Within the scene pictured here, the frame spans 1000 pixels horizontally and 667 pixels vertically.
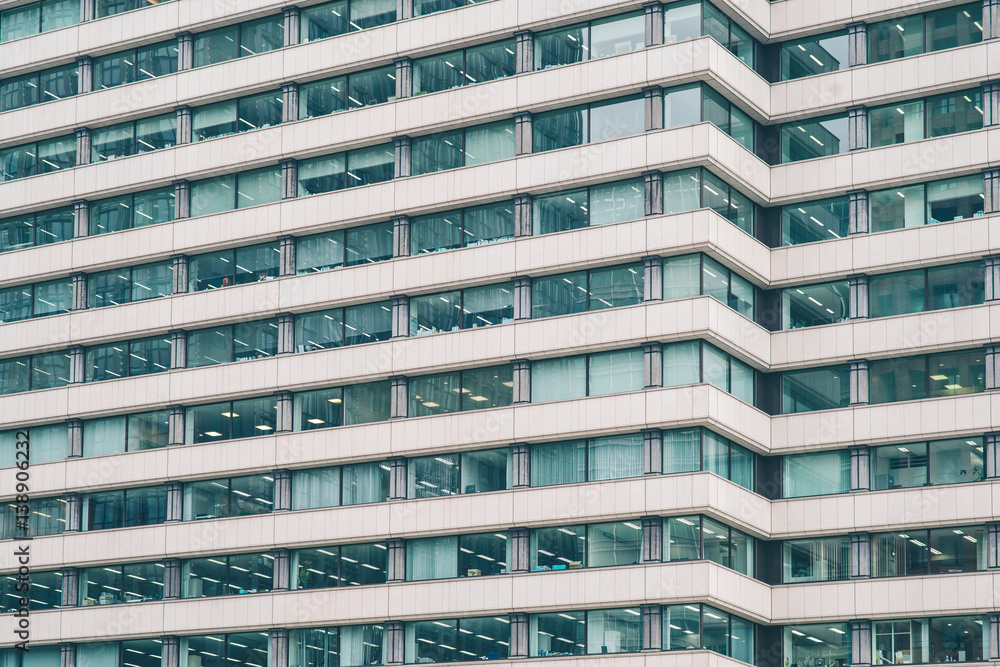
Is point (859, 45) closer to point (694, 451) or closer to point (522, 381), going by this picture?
point (694, 451)

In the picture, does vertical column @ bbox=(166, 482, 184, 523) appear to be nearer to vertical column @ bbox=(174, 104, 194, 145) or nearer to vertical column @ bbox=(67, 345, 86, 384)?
vertical column @ bbox=(67, 345, 86, 384)

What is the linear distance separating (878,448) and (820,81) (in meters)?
16.4

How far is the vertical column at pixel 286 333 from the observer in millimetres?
77688

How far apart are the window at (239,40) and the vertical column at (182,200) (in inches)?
240

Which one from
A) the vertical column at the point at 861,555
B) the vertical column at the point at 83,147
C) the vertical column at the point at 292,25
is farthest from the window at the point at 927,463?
the vertical column at the point at 83,147

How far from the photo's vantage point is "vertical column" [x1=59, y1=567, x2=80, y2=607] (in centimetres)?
8025

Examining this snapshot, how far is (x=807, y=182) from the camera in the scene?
7450 cm

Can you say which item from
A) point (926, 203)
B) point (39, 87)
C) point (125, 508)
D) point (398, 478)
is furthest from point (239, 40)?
point (926, 203)

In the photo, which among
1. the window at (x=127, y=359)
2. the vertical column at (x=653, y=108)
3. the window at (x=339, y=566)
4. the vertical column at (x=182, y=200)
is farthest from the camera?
the vertical column at (x=182, y=200)

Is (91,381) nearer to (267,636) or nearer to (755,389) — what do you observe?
(267,636)

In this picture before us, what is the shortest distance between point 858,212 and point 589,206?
1162 centimetres

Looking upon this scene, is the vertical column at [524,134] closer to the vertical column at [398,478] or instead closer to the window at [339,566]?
the vertical column at [398,478]

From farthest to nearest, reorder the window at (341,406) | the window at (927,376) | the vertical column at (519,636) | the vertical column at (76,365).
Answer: the vertical column at (76,365), the window at (341,406), the window at (927,376), the vertical column at (519,636)

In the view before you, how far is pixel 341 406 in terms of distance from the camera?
76062 millimetres
